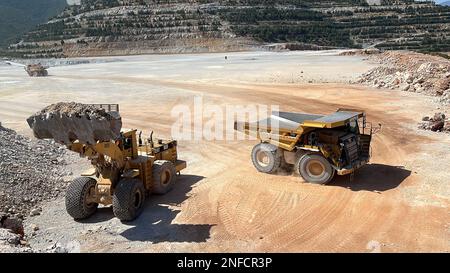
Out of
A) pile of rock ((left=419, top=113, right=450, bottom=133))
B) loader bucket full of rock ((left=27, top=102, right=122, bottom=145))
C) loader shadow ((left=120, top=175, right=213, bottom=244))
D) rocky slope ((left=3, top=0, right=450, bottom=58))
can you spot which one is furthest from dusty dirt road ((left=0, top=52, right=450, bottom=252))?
rocky slope ((left=3, top=0, right=450, bottom=58))

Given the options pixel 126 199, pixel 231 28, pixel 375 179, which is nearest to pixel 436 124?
pixel 375 179

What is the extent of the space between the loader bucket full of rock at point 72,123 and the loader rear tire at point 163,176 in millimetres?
3125

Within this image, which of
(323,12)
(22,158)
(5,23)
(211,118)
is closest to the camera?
(22,158)

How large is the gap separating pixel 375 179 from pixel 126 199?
710cm

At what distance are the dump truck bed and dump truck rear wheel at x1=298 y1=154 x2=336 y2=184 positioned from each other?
0.91 metres

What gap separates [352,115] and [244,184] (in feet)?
11.9

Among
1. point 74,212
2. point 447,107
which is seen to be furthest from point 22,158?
point 447,107

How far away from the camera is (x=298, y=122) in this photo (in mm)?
13320

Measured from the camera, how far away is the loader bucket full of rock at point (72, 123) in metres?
8.83

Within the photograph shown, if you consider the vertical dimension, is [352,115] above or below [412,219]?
above

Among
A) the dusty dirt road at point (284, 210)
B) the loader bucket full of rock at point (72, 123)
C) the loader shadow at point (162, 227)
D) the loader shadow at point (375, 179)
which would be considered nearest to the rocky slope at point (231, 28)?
the dusty dirt road at point (284, 210)

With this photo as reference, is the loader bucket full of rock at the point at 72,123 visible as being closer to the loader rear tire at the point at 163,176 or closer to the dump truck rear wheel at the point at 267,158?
the loader rear tire at the point at 163,176
